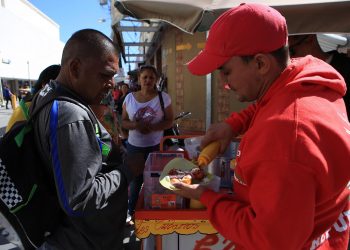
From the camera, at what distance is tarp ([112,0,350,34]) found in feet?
6.86

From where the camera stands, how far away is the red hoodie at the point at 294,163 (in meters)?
0.84

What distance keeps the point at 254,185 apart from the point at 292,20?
171 cm

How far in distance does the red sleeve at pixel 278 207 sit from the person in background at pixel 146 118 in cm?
265

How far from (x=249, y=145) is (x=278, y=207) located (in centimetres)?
20

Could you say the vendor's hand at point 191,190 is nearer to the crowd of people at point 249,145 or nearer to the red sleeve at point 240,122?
the crowd of people at point 249,145

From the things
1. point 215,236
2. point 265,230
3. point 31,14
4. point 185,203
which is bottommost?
point 215,236

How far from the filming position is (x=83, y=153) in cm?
127

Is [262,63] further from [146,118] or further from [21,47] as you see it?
[21,47]

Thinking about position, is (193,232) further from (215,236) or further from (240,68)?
(240,68)

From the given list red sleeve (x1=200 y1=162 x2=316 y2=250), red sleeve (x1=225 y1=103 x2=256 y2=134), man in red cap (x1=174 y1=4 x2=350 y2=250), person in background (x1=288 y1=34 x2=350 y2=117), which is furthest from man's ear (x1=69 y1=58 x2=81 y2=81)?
person in background (x1=288 y1=34 x2=350 y2=117)

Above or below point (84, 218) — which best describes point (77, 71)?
above

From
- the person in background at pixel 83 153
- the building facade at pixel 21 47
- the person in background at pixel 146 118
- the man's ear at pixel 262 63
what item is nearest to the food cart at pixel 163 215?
the person in background at pixel 83 153

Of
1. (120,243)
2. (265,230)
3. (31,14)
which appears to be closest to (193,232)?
(120,243)

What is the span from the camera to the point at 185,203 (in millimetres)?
1724
